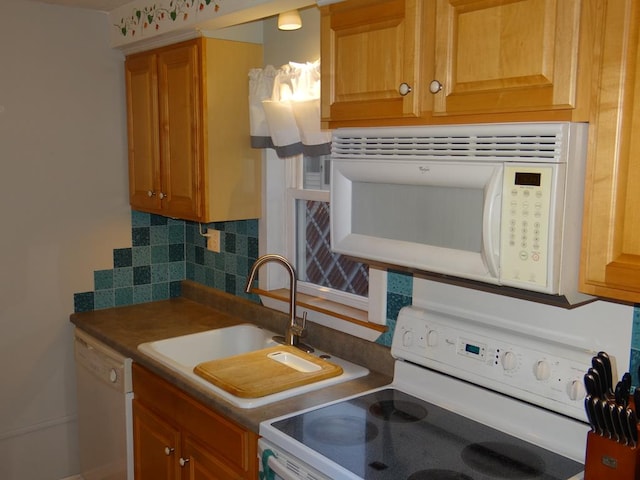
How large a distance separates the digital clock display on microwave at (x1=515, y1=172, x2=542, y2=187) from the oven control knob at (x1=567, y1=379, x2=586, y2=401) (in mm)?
576

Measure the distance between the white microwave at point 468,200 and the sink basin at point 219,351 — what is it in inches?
22.4

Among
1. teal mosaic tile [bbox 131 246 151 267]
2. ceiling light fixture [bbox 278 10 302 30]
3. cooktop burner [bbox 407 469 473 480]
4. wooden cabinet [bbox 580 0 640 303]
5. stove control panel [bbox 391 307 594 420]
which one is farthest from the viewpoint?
teal mosaic tile [bbox 131 246 151 267]

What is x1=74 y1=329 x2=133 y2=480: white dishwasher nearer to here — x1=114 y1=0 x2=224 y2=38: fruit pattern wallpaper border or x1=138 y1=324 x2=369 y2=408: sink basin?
x1=138 y1=324 x2=369 y2=408: sink basin

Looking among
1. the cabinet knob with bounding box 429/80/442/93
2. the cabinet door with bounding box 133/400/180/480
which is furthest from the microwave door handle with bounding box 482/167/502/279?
the cabinet door with bounding box 133/400/180/480

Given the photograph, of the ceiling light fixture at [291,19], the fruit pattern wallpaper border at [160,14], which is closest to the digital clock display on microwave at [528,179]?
the ceiling light fixture at [291,19]

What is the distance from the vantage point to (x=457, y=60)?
59.9 inches

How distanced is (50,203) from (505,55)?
2301 mm

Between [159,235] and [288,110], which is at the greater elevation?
[288,110]

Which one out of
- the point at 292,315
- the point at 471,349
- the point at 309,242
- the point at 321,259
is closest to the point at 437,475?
the point at 471,349

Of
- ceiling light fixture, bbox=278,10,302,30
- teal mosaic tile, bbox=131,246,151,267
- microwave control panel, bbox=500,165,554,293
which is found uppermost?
ceiling light fixture, bbox=278,10,302,30

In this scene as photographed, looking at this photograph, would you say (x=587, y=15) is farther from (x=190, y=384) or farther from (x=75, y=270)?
(x=75, y=270)

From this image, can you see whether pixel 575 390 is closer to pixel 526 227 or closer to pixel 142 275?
pixel 526 227

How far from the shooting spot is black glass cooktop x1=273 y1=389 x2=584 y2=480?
158cm

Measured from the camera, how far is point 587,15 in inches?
50.6
